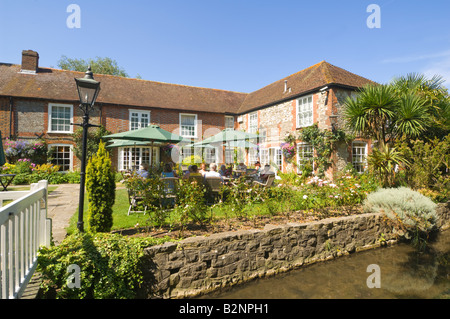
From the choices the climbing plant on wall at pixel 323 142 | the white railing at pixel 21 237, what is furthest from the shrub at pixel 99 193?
the climbing plant on wall at pixel 323 142

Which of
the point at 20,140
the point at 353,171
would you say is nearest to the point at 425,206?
the point at 353,171

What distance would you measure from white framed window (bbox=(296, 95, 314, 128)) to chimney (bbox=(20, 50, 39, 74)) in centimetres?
1712

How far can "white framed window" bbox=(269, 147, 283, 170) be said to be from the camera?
15.0m

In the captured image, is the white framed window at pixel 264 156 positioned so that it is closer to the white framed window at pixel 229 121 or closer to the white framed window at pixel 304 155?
the white framed window at pixel 304 155

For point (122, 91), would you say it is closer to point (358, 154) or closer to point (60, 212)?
point (60, 212)

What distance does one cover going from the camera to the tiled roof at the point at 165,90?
45.2 ft

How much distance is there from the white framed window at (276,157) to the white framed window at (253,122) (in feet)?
7.85

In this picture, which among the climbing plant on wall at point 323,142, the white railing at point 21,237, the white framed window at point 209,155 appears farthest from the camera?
the white framed window at point 209,155

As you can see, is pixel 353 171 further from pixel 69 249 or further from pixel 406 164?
pixel 69 249

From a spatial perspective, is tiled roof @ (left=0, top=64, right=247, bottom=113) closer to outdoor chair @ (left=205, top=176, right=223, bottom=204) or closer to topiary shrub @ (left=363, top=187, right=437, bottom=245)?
outdoor chair @ (left=205, top=176, right=223, bottom=204)

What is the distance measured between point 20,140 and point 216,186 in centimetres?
1367

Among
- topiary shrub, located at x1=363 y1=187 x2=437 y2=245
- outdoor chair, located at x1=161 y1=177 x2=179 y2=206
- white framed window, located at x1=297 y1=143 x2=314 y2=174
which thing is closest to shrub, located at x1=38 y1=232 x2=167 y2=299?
outdoor chair, located at x1=161 y1=177 x2=179 y2=206

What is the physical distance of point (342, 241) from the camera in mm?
5023
